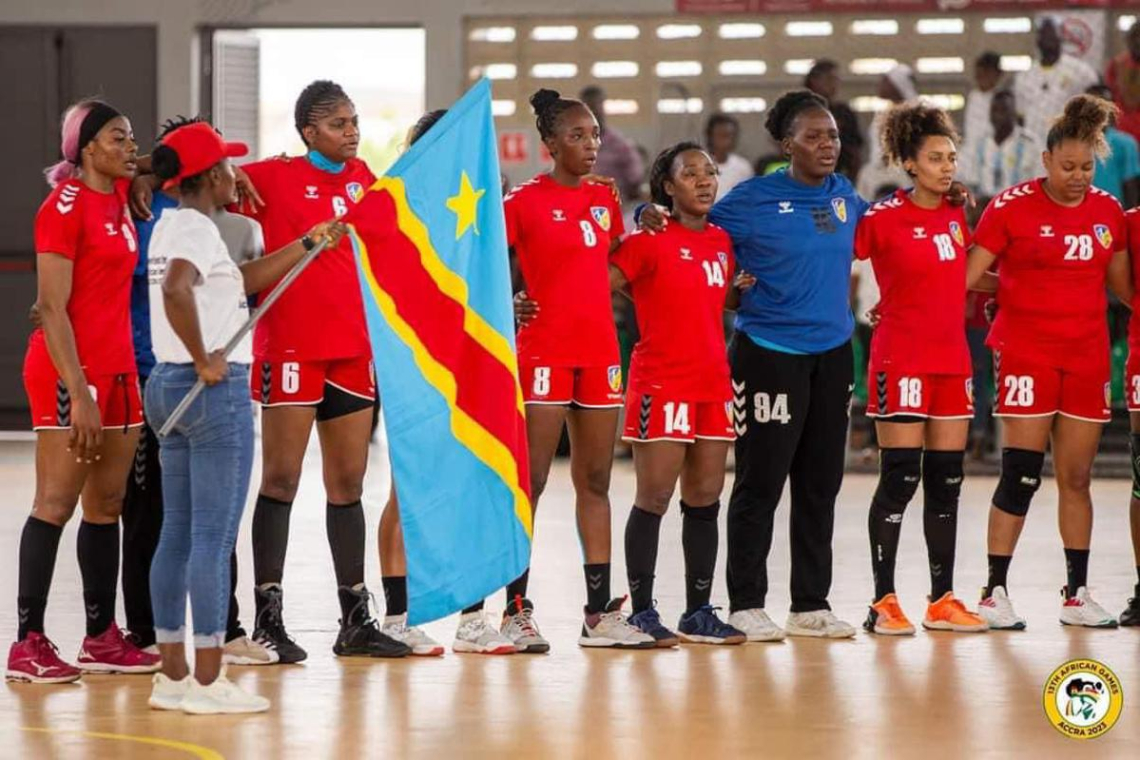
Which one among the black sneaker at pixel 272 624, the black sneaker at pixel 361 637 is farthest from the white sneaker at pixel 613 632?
the black sneaker at pixel 272 624

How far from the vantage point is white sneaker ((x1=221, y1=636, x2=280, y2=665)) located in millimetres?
6410

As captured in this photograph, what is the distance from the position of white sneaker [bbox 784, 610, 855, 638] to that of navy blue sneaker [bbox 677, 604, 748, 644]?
0.23 meters

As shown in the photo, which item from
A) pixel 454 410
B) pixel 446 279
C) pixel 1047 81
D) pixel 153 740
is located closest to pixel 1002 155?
pixel 1047 81

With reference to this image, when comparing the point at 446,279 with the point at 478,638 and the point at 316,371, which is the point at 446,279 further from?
the point at 478,638

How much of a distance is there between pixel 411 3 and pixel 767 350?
30.4ft

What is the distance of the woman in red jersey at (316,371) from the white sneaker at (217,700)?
0.82 m

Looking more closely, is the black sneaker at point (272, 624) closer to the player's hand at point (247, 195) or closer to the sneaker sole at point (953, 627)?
the player's hand at point (247, 195)

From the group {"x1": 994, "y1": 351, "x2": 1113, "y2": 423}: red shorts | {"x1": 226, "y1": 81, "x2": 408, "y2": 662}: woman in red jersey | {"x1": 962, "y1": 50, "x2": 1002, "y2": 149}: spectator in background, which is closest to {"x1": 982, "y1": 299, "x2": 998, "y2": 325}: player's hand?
{"x1": 994, "y1": 351, "x2": 1113, "y2": 423}: red shorts

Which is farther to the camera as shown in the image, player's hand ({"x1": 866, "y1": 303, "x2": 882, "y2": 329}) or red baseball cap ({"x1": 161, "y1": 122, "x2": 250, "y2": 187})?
player's hand ({"x1": 866, "y1": 303, "x2": 882, "y2": 329})

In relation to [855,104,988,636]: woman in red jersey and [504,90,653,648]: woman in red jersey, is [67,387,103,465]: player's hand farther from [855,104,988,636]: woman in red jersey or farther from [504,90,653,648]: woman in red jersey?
[855,104,988,636]: woman in red jersey

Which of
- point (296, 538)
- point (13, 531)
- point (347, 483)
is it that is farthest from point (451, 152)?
point (13, 531)

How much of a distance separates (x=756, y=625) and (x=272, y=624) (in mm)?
1615

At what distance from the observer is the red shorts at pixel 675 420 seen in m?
6.80

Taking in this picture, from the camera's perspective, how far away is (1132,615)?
7152 mm
